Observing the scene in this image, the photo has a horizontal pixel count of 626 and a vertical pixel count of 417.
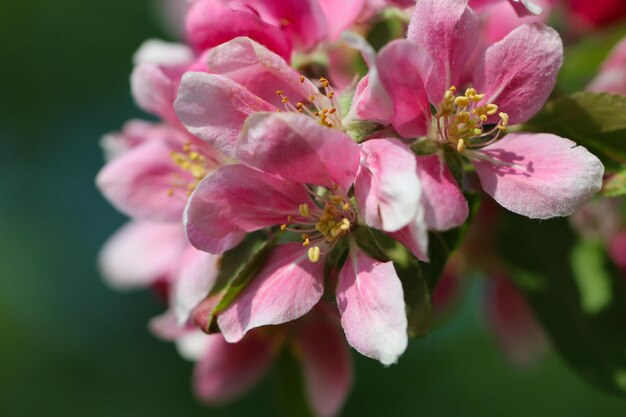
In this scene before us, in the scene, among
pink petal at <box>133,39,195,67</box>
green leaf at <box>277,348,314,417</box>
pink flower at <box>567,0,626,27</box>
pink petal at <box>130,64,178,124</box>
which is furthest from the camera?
pink flower at <box>567,0,626,27</box>

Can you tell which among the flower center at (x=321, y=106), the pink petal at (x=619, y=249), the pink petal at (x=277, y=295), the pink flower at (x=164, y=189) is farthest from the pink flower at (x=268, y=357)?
the pink petal at (x=619, y=249)

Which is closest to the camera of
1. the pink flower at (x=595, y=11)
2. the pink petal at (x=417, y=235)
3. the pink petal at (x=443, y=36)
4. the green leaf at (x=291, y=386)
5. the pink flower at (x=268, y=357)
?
the pink petal at (x=417, y=235)

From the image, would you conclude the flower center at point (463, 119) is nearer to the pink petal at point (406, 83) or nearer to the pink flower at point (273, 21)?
the pink petal at point (406, 83)

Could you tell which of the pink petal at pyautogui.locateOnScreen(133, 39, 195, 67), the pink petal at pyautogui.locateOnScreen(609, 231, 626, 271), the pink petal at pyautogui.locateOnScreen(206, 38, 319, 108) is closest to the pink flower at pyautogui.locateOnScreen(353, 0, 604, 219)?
the pink petal at pyautogui.locateOnScreen(206, 38, 319, 108)

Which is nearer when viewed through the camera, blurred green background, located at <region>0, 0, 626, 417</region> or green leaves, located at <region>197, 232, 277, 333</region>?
green leaves, located at <region>197, 232, 277, 333</region>

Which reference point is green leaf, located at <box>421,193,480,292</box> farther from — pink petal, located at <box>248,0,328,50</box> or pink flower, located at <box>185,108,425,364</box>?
pink petal, located at <box>248,0,328,50</box>

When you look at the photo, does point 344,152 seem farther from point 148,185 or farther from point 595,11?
point 595,11
